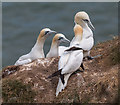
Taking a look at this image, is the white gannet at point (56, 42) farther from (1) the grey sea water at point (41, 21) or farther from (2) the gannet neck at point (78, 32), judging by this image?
(1) the grey sea water at point (41, 21)

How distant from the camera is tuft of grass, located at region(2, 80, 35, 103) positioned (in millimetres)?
7363

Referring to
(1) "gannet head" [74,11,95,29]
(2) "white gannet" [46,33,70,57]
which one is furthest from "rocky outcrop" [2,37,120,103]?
(1) "gannet head" [74,11,95,29]

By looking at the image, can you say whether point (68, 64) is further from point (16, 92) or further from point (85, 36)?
point (85, 36)

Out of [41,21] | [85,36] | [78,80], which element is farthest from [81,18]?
[41,21]

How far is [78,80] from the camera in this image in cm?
764

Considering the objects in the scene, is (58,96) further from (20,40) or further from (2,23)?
(2,23)

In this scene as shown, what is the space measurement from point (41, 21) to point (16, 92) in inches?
453

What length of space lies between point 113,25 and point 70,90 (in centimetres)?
1129

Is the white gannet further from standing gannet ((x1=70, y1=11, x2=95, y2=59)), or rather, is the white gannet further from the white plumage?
the white plumage

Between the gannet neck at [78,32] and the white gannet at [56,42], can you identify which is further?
the white gannet at [56,42]

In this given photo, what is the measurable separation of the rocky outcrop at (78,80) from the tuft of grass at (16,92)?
58 millimetres

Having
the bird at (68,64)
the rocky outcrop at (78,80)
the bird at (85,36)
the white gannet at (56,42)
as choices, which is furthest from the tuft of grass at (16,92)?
the white gannet at (56,42)

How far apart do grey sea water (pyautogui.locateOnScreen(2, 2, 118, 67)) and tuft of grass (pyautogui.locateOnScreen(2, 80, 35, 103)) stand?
28.4 feet

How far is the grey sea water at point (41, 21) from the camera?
688 inches
